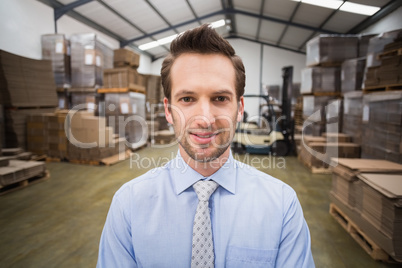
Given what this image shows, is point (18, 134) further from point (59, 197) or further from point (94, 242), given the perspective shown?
point (94, 242)

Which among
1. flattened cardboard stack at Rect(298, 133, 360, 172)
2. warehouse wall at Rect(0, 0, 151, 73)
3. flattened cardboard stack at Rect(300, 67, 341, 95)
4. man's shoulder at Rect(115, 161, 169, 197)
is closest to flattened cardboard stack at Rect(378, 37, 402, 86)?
flattened cardboard stack at Rect(298, 133, 360, 172)

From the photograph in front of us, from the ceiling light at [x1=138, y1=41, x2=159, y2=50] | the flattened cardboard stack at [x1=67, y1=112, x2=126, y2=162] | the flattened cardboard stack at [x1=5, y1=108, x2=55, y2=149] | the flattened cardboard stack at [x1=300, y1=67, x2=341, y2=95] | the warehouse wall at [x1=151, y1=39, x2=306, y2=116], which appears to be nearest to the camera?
the flattened cardboard stack at [x1=5, y1=108, x2=55, y2=149]

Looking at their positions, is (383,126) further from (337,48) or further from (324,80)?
(337,48)

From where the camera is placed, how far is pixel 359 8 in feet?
27.0

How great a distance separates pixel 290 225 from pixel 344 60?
7.53 metres

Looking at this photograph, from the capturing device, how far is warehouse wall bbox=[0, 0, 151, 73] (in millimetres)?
6320

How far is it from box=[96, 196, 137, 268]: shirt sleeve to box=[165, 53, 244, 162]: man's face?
1.83 ft

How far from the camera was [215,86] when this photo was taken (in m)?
1.33

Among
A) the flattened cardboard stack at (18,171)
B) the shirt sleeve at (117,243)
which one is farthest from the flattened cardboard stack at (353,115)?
the flattened cardboard stack at (18,171)

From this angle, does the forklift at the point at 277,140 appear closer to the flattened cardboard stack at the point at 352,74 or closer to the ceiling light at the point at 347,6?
the flattened cardboard stack at the point at 352,74

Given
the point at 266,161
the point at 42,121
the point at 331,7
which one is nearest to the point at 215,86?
the point at 266,161

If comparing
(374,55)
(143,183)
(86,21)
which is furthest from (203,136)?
(86,21)

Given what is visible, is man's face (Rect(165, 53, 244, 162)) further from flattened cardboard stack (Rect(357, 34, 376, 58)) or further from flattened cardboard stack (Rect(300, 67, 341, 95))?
flattened cardboard stack (Rect(357, 34, 376, 58))

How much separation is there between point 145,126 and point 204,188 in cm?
822
